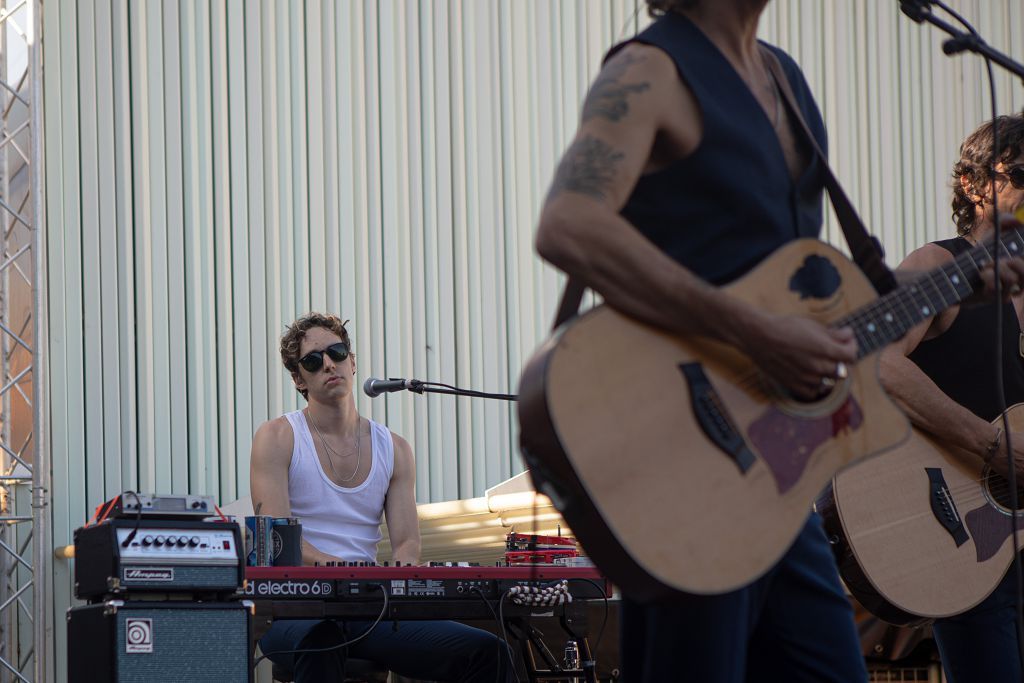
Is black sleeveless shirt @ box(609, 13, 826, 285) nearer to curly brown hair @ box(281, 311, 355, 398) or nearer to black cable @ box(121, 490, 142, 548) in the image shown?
black cable @ box(121, 490, 142, 548)

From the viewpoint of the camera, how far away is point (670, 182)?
1.83 m

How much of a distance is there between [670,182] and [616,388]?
331mm

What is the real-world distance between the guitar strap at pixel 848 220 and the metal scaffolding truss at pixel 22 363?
4.51 meters

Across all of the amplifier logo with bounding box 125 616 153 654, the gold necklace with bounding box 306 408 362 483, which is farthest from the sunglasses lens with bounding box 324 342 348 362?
the amplifier logo with bounding box 125 616 153 654

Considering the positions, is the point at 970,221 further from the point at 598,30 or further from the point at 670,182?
the point at 598,30

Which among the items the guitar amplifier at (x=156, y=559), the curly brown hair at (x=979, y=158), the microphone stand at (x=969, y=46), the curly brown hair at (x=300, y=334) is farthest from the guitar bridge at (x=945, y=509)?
the curly brown hair at (x=300, y=334)

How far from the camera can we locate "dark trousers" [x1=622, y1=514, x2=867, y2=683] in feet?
5.61

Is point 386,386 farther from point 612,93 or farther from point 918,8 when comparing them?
point 612,93

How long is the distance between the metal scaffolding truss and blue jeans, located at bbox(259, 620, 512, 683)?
2.02 m

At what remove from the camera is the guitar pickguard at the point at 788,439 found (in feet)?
5.74

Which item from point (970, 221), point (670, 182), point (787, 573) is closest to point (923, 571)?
point (970, 221)

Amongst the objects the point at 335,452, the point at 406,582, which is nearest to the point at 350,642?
the point at 406,582

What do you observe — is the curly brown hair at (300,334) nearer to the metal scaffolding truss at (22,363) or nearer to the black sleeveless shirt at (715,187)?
the metal scaffolding truss at (22,363)

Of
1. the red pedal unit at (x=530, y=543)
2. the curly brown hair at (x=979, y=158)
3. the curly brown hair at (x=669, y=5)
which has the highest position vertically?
the curly brown hair at (x=669, y=5)
